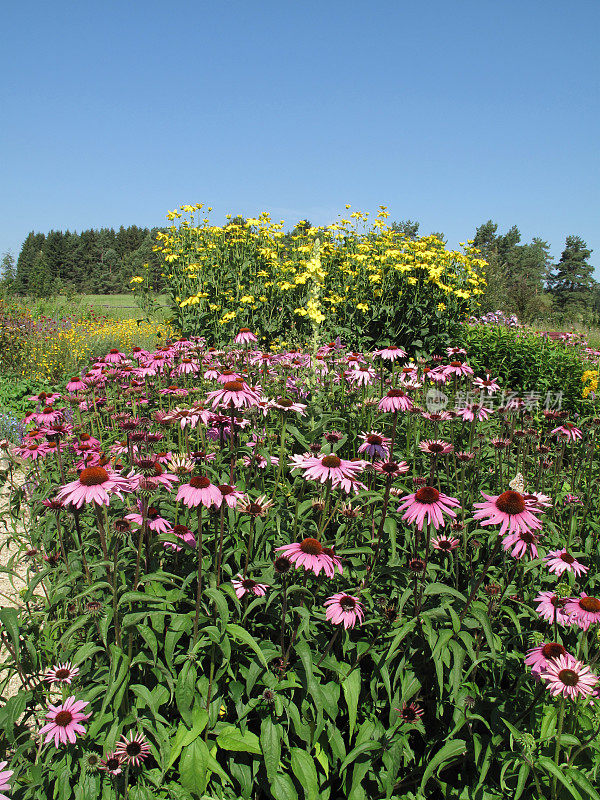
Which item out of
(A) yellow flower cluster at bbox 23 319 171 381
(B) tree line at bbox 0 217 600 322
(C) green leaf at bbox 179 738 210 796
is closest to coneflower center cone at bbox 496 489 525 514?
(C) green leaf at bbox 179 738 210 796

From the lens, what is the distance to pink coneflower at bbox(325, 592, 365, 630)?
1.77 m

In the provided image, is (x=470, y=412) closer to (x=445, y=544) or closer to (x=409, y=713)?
(x=445, y=544)

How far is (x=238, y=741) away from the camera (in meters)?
1.79

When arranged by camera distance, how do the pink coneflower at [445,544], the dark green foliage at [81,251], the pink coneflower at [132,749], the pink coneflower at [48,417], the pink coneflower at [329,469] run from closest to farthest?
the pink coneflower at [132,749] → the pink coneflower at [329,469] → the pink coneflower at [445,544] → the pink coneflower at [48,417] → the dark green foliage at [81,251]

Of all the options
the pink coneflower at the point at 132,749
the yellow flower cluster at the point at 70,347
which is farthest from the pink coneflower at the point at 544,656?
the yellow flower cluster at the point at 70,347

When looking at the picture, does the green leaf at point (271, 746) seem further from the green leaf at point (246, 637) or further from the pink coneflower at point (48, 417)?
the pink coneflower at point (48, 417)

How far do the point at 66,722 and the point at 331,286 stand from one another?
733 cm

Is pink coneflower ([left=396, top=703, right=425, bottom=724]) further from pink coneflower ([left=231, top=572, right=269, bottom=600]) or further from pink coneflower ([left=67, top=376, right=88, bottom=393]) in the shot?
pink coneflower ([left=67, top=376, right=88, bottom=393])

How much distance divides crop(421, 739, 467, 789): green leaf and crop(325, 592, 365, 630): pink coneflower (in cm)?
54

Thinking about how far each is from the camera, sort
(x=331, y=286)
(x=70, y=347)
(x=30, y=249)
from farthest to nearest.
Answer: (x=30, y=249)
(x=70, y=347)
(x=331, y=286)

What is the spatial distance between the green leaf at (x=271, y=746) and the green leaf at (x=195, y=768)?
21 cm

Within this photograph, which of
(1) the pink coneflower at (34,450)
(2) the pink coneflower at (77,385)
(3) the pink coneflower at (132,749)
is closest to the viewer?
(3) the pink coneflower at (132,749)

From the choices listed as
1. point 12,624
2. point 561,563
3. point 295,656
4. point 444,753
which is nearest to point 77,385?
point 12,624

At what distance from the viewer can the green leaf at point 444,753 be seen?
5.66 ft
